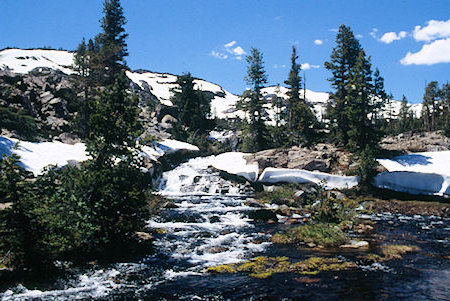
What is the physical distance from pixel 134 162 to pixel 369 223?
1478cm

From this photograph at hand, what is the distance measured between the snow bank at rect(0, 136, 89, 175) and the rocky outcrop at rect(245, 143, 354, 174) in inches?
724

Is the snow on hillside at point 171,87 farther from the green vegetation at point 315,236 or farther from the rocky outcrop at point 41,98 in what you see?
the green vegetation at point 315,236

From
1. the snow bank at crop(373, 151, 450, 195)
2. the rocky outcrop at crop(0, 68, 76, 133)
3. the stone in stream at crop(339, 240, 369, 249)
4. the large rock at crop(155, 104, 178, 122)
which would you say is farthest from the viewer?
the large rock at crop(155, 104, 178, 122)

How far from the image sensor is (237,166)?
35.2 m

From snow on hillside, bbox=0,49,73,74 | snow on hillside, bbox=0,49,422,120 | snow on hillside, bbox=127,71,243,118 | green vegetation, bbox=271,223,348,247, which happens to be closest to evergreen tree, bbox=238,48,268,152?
snow on hillside, bbox=0,49,422,120

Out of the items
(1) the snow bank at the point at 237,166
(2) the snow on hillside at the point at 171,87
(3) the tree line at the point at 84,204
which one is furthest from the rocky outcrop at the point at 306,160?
(2) the snow on hillside at the point at 171,87

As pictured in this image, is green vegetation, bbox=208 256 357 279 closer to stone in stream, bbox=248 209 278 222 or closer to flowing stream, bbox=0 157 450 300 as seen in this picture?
flowing stream, bbox=0 157 450 300

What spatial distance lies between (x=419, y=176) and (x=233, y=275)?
80.6 feet

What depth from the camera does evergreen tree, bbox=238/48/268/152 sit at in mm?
44562

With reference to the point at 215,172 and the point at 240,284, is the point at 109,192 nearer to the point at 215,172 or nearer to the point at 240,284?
the point at 240,284

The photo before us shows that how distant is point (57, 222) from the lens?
11711mm

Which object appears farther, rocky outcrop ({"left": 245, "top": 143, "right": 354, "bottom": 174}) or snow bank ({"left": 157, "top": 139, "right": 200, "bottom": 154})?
snow bank ({"left": 157, "top": 139, "right": 200, "bottom": 154})

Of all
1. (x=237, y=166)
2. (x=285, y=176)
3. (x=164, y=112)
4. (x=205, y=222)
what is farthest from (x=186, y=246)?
(x=164, y=112)

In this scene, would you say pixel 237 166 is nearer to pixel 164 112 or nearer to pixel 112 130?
pixel 112 130
